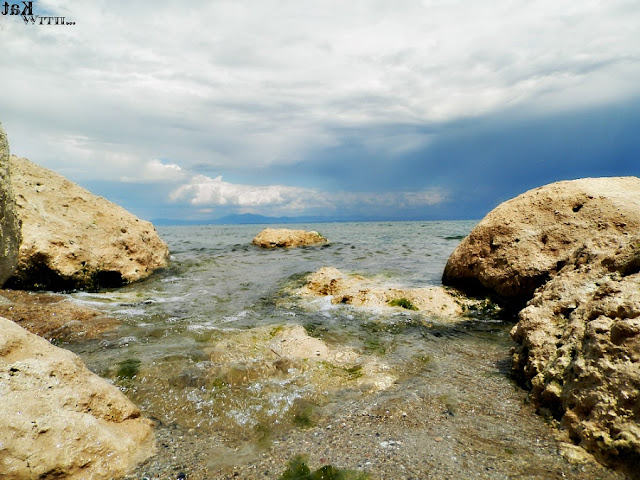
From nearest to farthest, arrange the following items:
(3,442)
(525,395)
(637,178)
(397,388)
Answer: (3,442) → (525,395) → (397,388) → (637,178)

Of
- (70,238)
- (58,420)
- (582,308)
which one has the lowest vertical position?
(58,420)

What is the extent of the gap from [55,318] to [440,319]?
7771mm

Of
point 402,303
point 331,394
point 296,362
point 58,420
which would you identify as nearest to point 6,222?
point 58,420

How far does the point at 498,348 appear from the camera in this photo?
6.16 meters

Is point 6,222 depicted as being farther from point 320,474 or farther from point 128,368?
point 320,474

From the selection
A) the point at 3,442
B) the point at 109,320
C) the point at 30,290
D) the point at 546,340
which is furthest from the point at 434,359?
the point at 30,290

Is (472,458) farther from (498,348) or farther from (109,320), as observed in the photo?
(109,320)

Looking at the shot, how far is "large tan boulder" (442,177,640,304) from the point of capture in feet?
26.1

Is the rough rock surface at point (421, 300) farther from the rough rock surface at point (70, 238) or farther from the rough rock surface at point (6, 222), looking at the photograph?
the rough rock surface at point (70, 238)

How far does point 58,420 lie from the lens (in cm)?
314

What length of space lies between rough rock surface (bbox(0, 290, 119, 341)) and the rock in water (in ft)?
23.2

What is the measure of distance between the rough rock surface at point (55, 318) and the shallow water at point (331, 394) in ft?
1.24

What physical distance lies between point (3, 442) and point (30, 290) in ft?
30.6

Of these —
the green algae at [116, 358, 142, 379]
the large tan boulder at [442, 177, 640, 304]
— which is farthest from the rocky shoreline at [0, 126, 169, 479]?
the large tan boulder at [442, 177, 640, 304]
